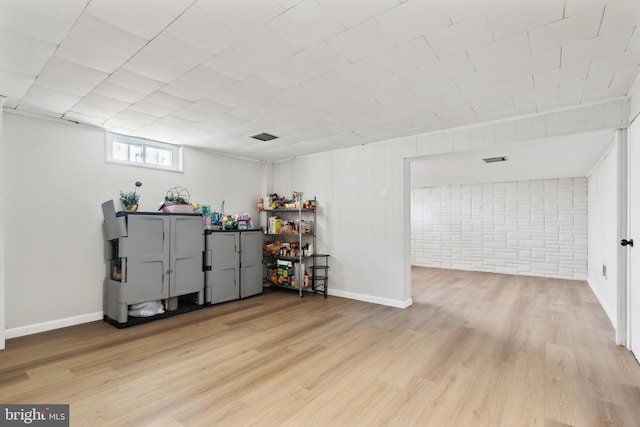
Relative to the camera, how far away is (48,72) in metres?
2.39

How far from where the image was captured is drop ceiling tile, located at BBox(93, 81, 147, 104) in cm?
265

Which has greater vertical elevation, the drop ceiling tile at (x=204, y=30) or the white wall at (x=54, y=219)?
the drop ceiling tile at (x=204, y=30)

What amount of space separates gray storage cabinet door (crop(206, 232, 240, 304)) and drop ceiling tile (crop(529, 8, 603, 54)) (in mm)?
4128

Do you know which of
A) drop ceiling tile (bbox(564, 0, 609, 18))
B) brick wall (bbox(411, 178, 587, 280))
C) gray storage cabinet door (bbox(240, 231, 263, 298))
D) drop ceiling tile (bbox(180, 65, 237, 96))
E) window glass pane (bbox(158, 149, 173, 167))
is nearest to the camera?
drop ceiling tile (bbox(564, 0, 609, 18))

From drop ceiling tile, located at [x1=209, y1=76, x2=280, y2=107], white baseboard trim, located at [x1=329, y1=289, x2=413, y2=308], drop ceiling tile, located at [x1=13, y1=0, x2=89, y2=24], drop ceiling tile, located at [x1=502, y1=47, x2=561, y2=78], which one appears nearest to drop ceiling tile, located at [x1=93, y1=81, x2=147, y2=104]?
drop ceiling tile, located at [x1=209, y1=76, x2=280, y2=107]

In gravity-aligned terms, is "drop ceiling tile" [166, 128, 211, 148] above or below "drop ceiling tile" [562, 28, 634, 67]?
below

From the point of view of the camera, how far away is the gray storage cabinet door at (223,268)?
443 centimetres

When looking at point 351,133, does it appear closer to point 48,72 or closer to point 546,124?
point 546,124

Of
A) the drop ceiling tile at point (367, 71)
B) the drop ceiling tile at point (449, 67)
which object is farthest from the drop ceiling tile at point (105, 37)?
the drop ceiling tile at point (449, 67)

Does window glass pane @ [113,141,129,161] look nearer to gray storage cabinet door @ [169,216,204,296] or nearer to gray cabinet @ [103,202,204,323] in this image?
gray cabinet @ [103,202,204,323]

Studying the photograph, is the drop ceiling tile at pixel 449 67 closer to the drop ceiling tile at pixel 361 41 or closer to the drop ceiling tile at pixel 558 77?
the drop ceiling tile at pixel 361 41

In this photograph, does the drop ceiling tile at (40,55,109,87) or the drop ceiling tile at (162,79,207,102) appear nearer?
the drop ceiling tile at (40,55,109,87)

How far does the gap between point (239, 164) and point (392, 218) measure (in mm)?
2879

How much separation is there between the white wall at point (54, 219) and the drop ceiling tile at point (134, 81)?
1629 mm
